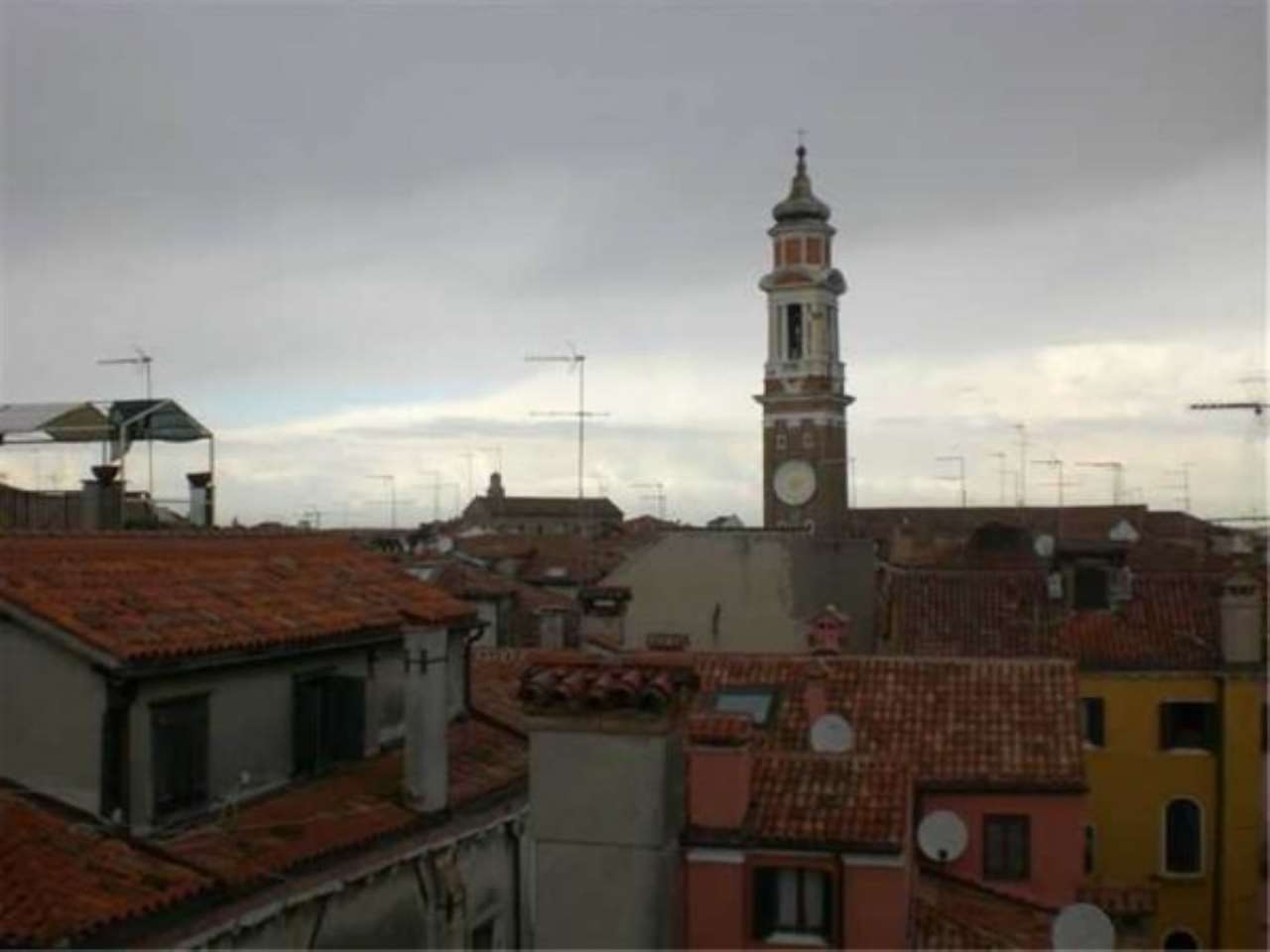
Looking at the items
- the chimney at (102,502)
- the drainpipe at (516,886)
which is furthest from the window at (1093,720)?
the chimney at (102,502)

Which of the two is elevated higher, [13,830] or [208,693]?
[208,693]

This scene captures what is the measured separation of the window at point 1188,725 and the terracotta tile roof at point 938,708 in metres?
7.05

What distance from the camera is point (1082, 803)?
1584 cm

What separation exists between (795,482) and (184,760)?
3946 cm

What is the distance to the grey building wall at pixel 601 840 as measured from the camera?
708 cm

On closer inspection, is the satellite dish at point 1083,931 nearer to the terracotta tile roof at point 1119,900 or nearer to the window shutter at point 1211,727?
the terracotta tile roof at point 1119,900

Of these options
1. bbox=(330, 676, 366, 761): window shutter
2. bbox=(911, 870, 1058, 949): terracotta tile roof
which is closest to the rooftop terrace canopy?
bbox=(330, 676, 366, 761): window shutter

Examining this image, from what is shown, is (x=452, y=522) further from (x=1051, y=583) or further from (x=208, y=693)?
(x=208, y=693)

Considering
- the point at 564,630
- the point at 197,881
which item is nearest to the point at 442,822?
the point at 197,881

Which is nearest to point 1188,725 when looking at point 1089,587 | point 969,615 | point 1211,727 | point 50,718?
point 1211,727

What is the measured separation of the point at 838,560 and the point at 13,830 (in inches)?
785

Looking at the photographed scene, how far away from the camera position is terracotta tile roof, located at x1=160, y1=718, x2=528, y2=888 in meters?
9.67

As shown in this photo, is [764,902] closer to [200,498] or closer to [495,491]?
[200,498]

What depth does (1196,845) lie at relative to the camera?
23219mm
